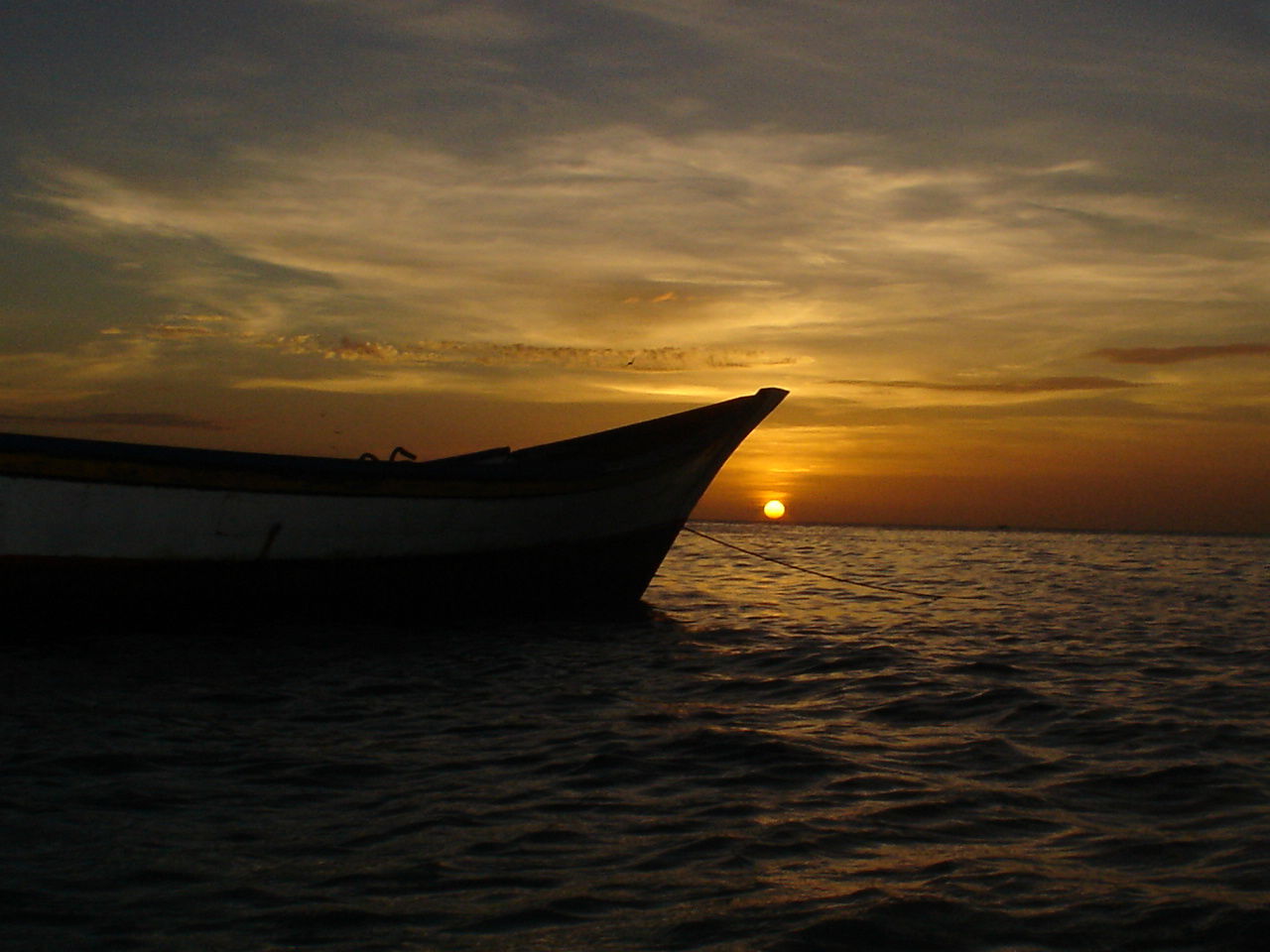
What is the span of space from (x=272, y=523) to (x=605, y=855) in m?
6.88

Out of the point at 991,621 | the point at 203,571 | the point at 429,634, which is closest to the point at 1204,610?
the point at 991,621

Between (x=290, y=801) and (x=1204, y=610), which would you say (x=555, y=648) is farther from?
(x=1204, y=610)

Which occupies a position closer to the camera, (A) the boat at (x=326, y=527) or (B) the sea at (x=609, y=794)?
(B) the sea at (x=609, y=794)

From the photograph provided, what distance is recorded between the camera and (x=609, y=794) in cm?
494

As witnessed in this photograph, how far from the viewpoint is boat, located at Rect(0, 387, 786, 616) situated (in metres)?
8.93

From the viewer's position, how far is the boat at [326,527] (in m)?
8.93

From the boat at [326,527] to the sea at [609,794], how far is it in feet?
1.51

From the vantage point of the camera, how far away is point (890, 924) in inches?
134

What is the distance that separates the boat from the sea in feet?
1.51

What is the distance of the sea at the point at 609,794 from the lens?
3391mm

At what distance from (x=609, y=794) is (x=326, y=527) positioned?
6210 millimetres

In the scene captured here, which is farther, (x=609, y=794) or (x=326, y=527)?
(x=326, y=527)

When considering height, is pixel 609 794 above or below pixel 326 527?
below

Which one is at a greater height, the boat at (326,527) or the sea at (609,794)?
the boat at (326,527)
